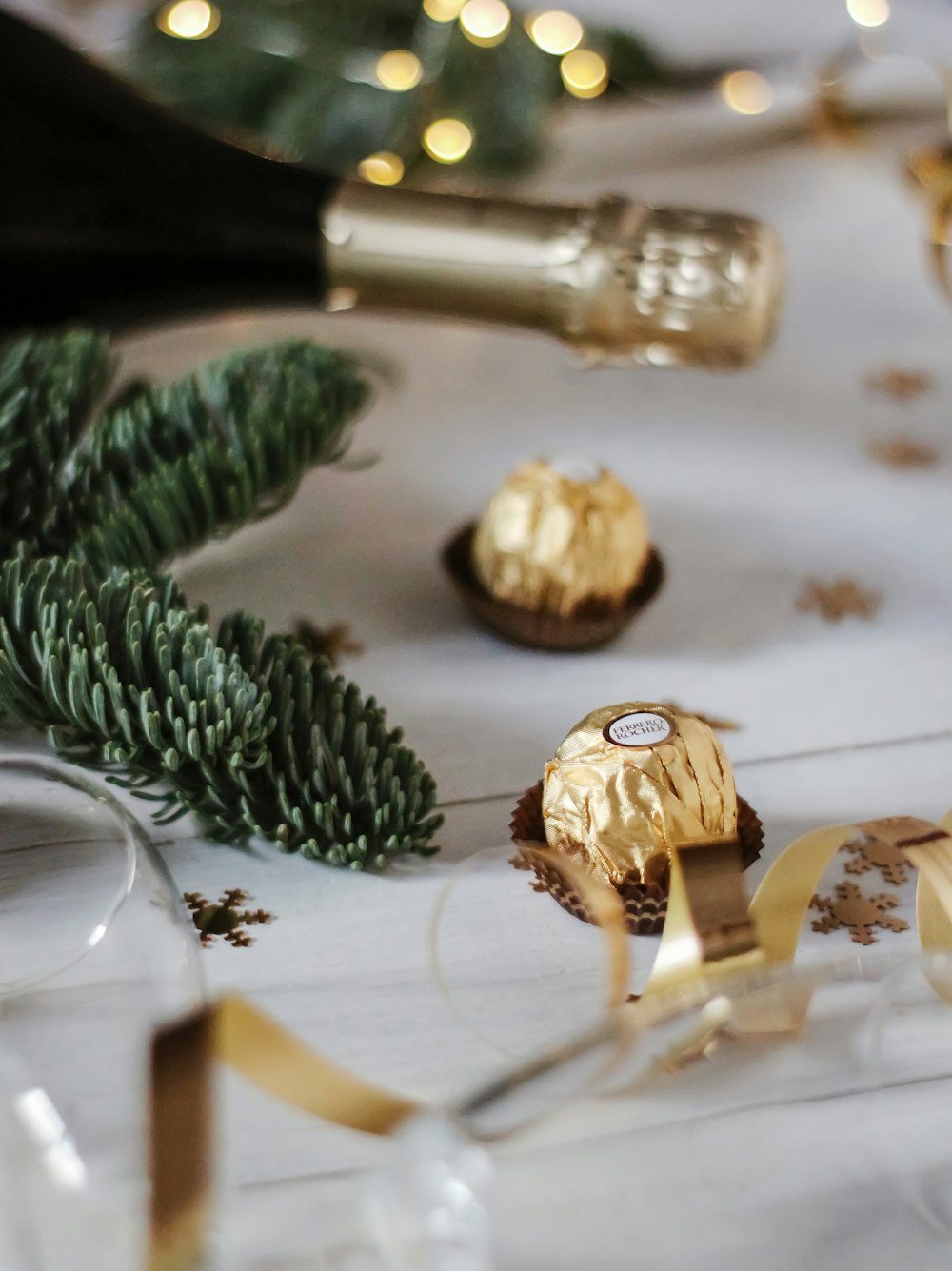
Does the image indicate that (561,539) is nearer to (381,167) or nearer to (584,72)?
(381,167)

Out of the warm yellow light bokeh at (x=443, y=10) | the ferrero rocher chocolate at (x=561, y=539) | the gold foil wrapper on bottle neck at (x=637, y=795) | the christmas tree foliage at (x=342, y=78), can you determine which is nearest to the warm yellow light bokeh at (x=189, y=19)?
the christmas tree foliage at (x=342, y=78)

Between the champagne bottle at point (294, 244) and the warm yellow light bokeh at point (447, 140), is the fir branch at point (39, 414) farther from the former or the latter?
the warm yellow light bokeh at point (447, 140)

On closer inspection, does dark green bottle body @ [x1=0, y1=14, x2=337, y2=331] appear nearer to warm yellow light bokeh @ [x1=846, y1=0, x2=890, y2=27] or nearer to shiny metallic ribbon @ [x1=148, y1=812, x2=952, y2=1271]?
shiny metallic ribbon @ [x1=148, y1=812, x2=952, y2=1271]

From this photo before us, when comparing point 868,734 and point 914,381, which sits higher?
point 914,381

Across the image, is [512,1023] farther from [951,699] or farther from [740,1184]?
[951,699]

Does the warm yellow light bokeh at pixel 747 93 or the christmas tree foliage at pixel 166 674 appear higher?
the warm yellow light bokeh at pixel 747 93

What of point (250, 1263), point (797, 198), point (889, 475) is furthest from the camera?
point (797, 198)

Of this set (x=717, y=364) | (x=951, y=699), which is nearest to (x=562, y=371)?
(x=717, y=364)
